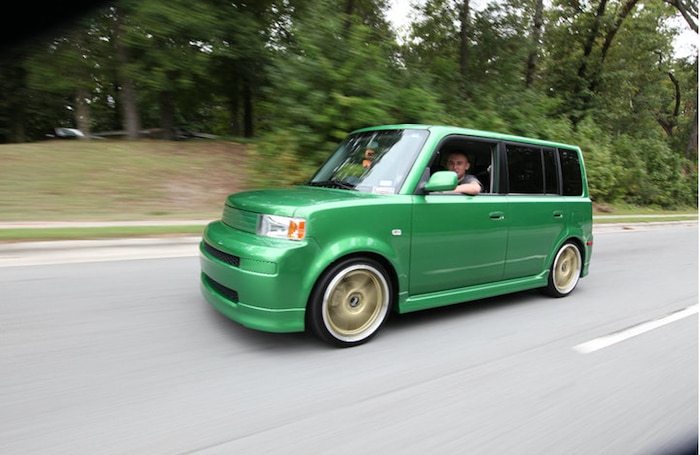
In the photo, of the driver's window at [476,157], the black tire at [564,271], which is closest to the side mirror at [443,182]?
the driver's window at [476,157]

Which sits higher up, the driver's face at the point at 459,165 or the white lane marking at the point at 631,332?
the driver's face at the point at 459,165

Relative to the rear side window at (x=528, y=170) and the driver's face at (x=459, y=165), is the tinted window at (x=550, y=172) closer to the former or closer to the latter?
the rear side window at (x=528, y=170)

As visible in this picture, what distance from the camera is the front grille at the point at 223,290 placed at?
3.40 metres

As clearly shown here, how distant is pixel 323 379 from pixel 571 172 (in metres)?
4.06

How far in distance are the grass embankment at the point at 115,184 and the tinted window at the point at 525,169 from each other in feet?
15.4

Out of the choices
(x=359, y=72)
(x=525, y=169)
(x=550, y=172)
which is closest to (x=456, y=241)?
(x=525, y=169)

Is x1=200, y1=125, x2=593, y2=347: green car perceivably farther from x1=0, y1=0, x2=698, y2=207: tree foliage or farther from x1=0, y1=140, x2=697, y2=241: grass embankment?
x1=0, y1=0, x2=698, y2=207: tree foliage

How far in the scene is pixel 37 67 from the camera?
13906 mm

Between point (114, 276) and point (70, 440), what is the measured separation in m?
2.95

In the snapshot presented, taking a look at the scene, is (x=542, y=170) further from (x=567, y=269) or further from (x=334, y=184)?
(x=334, y=184)

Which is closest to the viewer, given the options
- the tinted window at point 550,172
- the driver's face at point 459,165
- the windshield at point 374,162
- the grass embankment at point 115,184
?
the windshield at point 374,162

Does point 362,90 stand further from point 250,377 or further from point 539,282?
point 250,377

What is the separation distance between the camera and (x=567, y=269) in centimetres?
557

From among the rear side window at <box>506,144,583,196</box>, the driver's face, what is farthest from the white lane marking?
the driver's face
